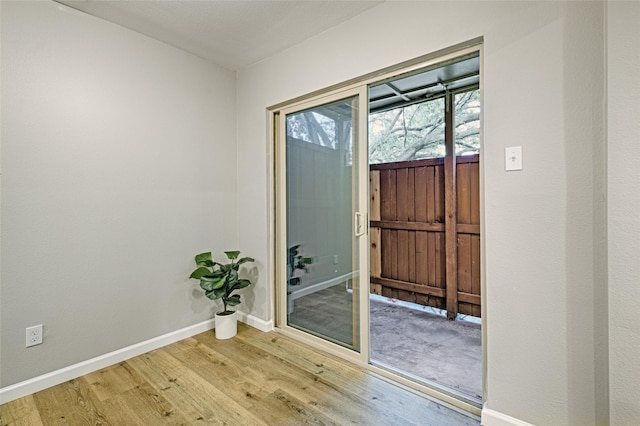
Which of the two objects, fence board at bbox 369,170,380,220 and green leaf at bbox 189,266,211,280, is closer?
green leaf at bbox 189,266,211,280

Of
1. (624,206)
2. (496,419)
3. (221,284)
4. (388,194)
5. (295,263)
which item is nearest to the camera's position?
(624,206)

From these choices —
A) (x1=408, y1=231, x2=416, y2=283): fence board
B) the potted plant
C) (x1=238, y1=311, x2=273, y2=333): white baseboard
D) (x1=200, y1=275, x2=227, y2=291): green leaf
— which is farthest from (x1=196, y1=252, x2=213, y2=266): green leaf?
(x1=408, y1=231, x2=416, y2=283): fence board

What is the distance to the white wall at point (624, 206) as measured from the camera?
3.96 feet

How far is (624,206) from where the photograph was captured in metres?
1.23

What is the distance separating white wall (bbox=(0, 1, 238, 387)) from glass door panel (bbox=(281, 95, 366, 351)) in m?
0.82

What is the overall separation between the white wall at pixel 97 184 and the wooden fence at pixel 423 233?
2.21 metres

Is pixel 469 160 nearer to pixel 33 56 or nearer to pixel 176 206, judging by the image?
pixel 176 206

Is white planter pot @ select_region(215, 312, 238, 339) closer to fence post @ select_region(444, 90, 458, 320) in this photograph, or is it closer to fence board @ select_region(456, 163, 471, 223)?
fence post @ select_region(444, 90, 458, 320)

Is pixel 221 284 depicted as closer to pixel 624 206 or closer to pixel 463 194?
pixel 624 206

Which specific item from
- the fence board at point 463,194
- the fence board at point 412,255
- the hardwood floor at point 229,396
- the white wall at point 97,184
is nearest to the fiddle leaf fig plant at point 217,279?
the white wall at point 97,184

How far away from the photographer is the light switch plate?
5.06ft

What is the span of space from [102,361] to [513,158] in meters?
3.01

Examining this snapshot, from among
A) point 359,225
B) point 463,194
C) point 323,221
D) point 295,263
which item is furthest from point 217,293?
point 463,194

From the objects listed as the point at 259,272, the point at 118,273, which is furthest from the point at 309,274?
the point at 118,273
